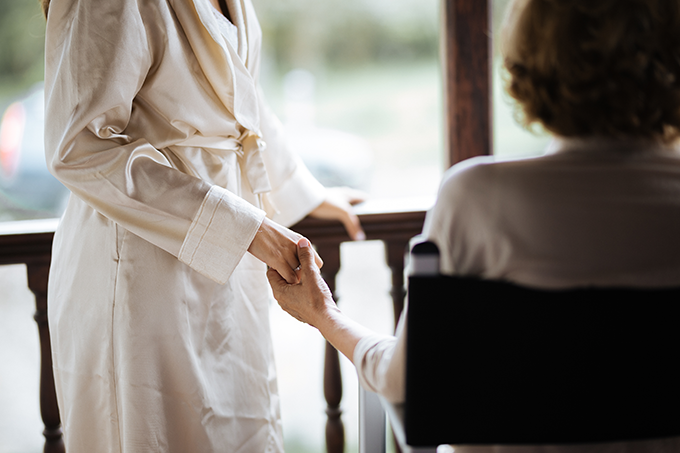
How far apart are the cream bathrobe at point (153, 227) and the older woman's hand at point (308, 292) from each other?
4.6 inches

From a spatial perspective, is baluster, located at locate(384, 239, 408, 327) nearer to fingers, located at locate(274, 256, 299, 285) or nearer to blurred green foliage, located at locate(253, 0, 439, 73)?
fingers, located at locate(274, 256, 299, 285)

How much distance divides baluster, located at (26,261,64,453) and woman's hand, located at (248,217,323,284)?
0.66 meters

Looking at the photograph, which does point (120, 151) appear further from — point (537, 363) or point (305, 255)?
point (537, 363)

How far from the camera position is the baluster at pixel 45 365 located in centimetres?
145

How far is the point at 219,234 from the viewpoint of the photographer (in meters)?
1.12

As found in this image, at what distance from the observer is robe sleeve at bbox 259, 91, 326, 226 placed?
1468 millimetres

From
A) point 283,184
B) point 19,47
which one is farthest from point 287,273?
point 19,47

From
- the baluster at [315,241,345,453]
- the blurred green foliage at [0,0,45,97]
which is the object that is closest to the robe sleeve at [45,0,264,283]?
the baluster at [315,241,345,453]

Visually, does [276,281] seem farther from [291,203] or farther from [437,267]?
[437,267]

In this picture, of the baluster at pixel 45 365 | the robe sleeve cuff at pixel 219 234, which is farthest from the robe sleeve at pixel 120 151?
the baluster at pixel 45 365

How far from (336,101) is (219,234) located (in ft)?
3.49

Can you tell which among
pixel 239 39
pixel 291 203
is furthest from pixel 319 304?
pixel 239 39

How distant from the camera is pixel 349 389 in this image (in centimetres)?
316

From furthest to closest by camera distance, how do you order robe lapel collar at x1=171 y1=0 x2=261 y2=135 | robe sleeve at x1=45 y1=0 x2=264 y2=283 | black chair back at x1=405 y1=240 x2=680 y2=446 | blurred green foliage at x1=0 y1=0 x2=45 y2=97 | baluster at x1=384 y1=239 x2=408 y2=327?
blurred green foliage at x1=0 y1=0 x2=45 y2=97
baluster at x1=384 y1=239 x2=408 y2=327
robe lapel collar at x1=171 y1=0 x2=261 y2=135
robe sleeve at x1=45 y1=0 x2=264 y2=283
black chair back at x1=405 y1=240 x2=680 y2=446
